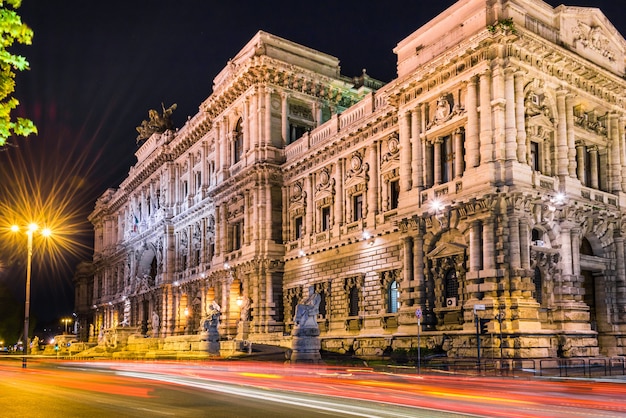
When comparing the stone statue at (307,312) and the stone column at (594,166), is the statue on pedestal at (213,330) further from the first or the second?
the stone column at (594,166)

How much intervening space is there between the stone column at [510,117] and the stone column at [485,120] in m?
0.71

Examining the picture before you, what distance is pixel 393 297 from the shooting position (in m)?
39.2

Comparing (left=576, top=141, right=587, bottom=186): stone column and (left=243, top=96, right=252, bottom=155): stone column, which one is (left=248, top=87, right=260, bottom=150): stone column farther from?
(left=576, top=141, right=587, bottom=186): stone column

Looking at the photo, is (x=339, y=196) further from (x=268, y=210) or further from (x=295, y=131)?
(x=295, y=131)

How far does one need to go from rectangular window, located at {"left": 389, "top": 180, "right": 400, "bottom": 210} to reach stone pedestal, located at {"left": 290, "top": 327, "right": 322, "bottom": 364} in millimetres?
10952

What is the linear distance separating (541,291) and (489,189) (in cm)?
559

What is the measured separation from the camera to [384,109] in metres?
40.2

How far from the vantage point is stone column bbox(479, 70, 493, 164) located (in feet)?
104

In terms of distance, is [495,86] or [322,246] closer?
[495,86]

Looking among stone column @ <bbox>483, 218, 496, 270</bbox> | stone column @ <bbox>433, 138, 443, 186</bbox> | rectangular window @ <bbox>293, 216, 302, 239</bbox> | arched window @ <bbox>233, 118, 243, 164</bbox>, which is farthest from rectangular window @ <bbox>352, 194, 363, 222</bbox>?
arched window @ <bbox>233, 118, 243, 164</bbox>

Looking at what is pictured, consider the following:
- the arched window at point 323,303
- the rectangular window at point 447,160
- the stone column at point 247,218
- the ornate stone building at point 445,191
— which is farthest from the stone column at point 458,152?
the stone column at point 247,218

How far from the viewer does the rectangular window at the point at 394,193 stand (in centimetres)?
4016

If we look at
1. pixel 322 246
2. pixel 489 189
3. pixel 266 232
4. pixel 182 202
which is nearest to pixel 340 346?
pixel 322 246

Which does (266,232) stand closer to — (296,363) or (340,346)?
(340,346)
